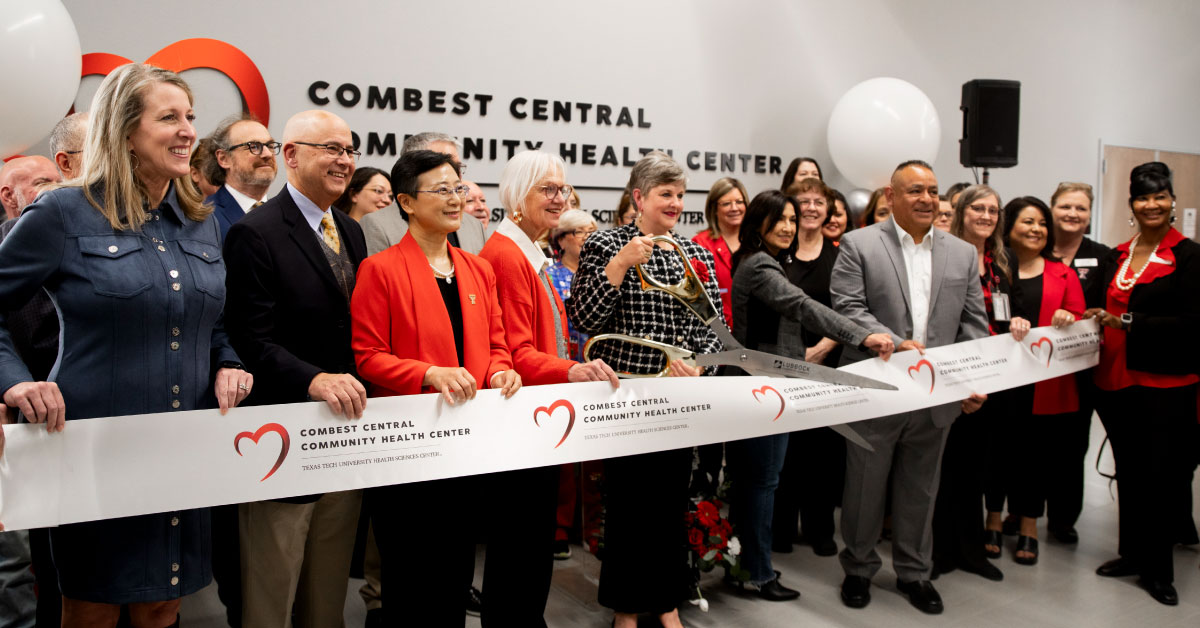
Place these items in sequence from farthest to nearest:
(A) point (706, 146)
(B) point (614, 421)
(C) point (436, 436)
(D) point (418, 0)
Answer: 1. (A) point (706, 146)
2. (D) point (418, 0)
3. (B) point (614, 421)
4. (C) point (436, 436)

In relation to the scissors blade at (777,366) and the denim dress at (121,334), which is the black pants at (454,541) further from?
the scissors blade at (777,366)

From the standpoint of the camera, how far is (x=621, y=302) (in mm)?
2729

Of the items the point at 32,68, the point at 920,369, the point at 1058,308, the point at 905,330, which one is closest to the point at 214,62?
the point at 32,68

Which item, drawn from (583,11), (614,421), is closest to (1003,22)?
(583,11)

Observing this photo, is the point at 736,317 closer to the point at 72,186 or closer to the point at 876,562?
the point at 876,562

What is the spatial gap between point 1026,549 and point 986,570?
0.37 meters

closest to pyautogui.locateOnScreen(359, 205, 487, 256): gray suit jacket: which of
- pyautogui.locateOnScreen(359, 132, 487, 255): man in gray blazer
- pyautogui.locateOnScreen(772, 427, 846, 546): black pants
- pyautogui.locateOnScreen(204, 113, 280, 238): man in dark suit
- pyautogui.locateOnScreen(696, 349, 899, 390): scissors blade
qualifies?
pyautogui.locateOnScreen(359, 132, 487, 255): man in gray blazer

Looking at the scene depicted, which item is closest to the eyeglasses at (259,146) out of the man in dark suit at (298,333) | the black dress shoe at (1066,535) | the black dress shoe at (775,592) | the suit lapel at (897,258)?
the man in dark suit at (298,333)

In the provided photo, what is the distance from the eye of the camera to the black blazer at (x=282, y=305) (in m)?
2.08

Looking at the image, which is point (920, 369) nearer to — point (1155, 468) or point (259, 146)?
point (1155, 468)

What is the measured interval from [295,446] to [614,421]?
0.89 m

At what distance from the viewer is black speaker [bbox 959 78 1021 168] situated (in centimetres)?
678

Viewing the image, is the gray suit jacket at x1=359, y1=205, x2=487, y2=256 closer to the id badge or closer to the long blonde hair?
the long blonde hair

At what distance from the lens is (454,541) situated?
84.9 inches
